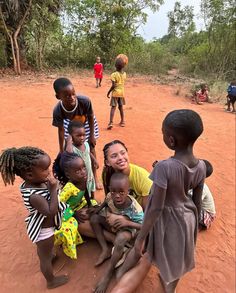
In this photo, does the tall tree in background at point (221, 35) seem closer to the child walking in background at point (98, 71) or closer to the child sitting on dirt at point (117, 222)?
the child walking in background at point (98, 71)

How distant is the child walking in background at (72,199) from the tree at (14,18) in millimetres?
9706

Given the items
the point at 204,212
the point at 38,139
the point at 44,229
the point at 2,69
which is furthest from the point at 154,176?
the point at 2,69

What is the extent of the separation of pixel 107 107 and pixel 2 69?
19.4 ft

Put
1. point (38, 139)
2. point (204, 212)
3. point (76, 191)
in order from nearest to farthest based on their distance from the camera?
point (76, 191), point (204, 212), point (38, 139)

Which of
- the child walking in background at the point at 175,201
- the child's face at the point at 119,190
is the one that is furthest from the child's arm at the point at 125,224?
the child walking in background at the point at 175,201

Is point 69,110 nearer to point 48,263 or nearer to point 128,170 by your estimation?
point 128,170

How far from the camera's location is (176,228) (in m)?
1.79

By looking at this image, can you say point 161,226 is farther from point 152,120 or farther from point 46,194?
point 152,120

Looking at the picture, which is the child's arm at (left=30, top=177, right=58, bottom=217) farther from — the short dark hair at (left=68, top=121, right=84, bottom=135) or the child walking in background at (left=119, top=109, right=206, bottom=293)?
the short dark hair at (left=68, top=121, right=84, bottom=135)

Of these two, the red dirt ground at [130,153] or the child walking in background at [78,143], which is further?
the child walking in background at [78,143]

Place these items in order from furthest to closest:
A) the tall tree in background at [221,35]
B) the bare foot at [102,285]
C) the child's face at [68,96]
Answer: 1. the tall tree in background at [221,35]
2. the child's face at [68,96]
3. the bare foot at [102,285]

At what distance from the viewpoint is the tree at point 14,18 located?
34.7 feet

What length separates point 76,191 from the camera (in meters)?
2.51

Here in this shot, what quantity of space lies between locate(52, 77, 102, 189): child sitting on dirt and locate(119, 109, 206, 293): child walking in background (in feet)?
4.61
